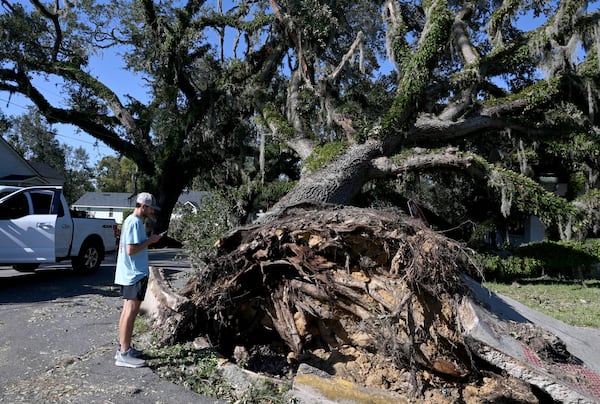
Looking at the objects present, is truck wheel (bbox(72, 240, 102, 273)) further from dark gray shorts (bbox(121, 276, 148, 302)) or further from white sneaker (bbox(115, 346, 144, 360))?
dark gray shorts (bbox(121, 276, 148, 302))

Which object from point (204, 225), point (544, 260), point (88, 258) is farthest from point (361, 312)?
point (544, 260)

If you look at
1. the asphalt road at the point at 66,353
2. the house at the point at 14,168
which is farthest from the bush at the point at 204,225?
the house at the point at 14,168

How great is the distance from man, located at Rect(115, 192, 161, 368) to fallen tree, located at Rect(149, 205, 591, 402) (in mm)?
722

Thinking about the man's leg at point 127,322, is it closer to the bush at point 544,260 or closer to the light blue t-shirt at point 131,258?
the light blue t-shirt at point 131,258

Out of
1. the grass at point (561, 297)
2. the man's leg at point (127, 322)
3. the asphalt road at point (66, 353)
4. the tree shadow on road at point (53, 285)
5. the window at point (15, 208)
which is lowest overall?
the grass at point (561, 297)

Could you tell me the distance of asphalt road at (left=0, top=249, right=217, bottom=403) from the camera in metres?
4.14

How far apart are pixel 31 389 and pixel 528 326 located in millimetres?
5109

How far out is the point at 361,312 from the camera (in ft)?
19.1

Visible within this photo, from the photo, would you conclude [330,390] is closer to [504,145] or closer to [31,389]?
[31,389]

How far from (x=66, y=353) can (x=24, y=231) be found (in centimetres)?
460

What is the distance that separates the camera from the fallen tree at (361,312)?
4914mm

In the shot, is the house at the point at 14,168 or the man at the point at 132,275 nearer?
the man at the point at 132,275

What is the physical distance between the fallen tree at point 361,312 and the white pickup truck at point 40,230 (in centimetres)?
376

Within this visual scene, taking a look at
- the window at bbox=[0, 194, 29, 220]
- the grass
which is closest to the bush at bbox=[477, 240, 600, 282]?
the grass
